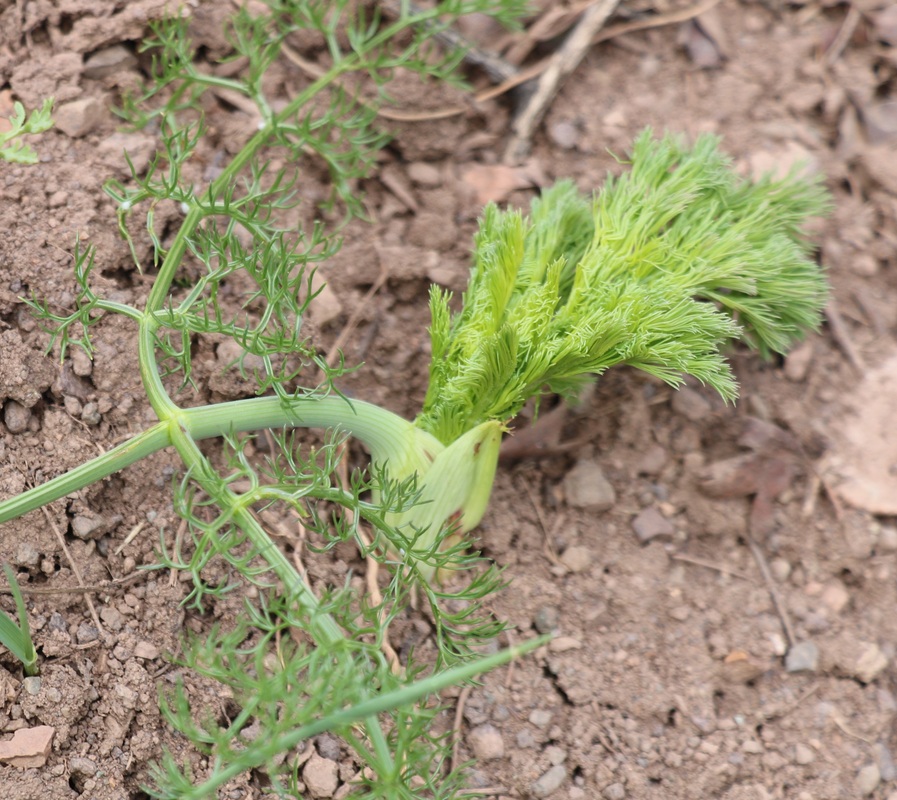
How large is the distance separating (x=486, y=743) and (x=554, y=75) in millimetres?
2216

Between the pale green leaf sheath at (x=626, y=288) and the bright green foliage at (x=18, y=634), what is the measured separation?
1.00 metres

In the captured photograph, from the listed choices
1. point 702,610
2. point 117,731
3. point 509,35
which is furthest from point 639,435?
point 117,731

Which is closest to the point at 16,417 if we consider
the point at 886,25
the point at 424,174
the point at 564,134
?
the point at 424,174

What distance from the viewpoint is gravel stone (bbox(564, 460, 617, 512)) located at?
9.02 ft

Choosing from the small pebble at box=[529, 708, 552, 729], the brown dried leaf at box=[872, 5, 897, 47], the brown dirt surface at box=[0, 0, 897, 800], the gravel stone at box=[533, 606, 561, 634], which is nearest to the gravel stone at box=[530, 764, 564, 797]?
the brown dirt surface at box=[0, 0, 897, 800]

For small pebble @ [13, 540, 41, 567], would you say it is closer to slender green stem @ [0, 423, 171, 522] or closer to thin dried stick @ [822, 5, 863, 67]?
slender green stem @ [0, 423, 171, 522]

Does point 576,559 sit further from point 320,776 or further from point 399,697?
point 399,697

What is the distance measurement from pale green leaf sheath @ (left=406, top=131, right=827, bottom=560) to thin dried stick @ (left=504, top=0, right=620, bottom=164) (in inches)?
20.2

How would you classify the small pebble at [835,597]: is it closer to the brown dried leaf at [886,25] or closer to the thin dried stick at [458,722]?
the thin dried stick at [458,722]

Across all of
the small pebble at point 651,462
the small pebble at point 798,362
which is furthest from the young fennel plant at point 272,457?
the small pebble at point 798,362

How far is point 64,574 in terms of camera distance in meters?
2.33

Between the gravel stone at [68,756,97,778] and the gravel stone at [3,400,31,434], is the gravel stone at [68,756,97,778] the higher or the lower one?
the lower one

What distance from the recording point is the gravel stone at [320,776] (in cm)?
226

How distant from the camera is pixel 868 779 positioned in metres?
2.54
